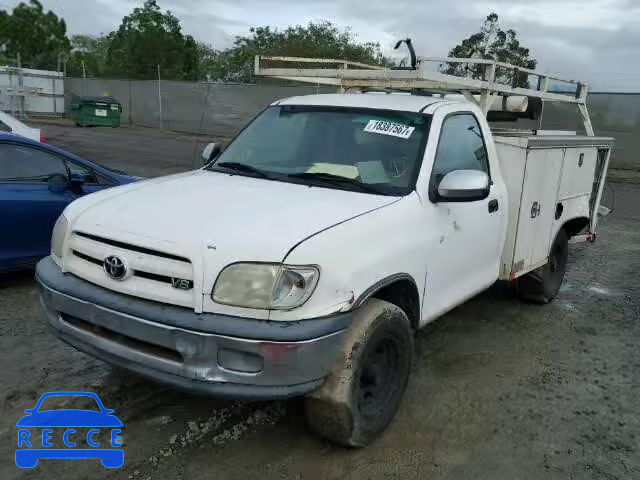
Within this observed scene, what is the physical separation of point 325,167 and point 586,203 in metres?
3.55

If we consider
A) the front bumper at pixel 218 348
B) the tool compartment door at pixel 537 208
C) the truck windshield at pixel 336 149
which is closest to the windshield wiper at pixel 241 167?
the truck windshield at pixel 336 149

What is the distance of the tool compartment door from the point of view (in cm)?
471

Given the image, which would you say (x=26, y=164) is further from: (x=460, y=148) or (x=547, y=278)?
(x=547, y=278)

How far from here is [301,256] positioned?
271 cm

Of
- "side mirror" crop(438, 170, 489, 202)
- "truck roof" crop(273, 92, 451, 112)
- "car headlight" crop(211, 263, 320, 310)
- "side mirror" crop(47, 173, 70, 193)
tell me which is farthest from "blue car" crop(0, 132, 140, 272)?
"side mirror" crop(438, 170, 489, 202)

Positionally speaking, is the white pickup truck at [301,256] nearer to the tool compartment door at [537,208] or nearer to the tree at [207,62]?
the tool compartment door at [537,208]

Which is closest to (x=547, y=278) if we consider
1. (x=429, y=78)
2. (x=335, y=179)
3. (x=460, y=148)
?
(x=460, y=148)

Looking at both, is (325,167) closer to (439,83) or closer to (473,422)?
(439,83)

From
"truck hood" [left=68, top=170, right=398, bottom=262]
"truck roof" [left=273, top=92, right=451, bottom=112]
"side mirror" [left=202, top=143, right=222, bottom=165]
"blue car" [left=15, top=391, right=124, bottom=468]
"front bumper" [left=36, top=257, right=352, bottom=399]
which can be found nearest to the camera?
"front bumper" [left=36, top=257, right=352, bottom=399]

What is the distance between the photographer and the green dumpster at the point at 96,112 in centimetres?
2834

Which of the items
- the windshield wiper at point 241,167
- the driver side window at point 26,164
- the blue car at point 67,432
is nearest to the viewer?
the blue car at point 67,432

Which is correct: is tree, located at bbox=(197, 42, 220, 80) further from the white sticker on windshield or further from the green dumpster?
the white sticker on windshield

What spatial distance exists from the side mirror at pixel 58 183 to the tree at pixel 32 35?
51893 mm

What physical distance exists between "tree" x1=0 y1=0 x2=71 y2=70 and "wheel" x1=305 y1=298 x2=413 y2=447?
5542 cm
